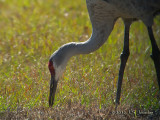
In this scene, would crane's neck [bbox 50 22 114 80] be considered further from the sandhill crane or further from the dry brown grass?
the dry brown grass

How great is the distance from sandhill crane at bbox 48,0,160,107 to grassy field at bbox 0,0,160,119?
10.0 inches

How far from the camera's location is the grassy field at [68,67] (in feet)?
15.9

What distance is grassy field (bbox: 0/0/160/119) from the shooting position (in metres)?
4.86

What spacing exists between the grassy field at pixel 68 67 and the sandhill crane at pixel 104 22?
0.26 m

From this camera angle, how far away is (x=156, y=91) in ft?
17.5

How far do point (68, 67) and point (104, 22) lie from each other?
1.16 m

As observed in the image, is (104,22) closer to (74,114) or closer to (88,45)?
(88,45)

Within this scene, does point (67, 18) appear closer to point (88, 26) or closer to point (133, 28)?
point (88, 26)

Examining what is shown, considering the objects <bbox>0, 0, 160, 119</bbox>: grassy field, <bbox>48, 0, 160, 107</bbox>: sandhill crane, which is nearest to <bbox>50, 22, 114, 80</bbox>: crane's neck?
<bbox>48, 0, 160, 107</bbox>: sandhill crane

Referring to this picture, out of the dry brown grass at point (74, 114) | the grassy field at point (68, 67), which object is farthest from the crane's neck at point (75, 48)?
the dry brown grass at point (74, 114)

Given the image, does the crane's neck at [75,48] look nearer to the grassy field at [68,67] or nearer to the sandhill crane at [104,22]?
the sandhill crane at [104,22]

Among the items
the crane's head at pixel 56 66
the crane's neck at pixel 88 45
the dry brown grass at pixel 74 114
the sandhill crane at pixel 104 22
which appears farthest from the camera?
the crane's neck at pixel 88 45

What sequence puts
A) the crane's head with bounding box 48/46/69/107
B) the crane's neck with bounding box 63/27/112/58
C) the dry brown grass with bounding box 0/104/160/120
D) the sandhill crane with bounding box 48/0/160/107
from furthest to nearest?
the crane's neck with bounding box 63/27/112/58, the crane's head with bounding box 48/46/69/107, the sandhill crane with bounding box 48/0/160/107, the dry brown grass with bounding box 0/104/160/120

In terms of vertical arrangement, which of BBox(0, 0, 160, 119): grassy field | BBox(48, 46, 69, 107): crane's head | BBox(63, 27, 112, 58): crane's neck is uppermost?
BBox(63, 27, 112, 58): crane's neck
